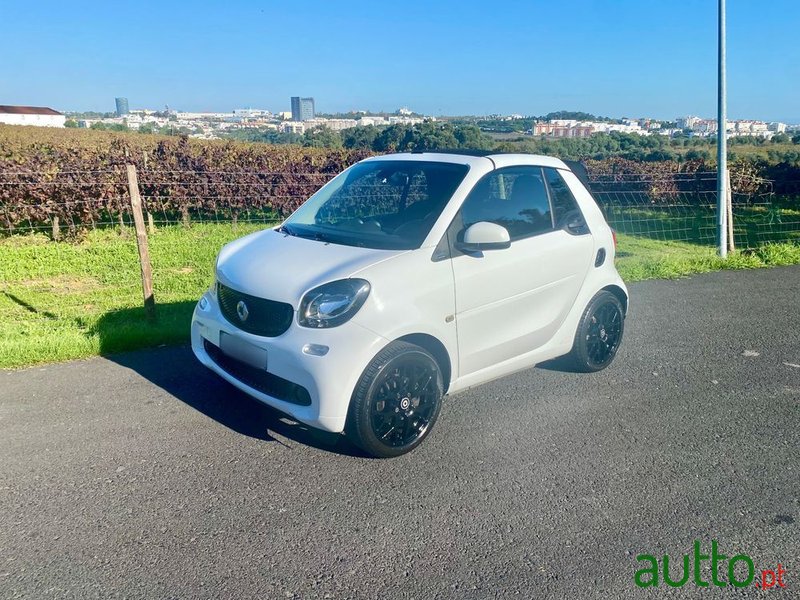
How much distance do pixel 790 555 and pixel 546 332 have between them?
2.09 meters

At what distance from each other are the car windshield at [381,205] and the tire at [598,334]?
1593 mm

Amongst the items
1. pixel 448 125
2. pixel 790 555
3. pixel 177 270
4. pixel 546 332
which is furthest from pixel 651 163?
pixel 790 555

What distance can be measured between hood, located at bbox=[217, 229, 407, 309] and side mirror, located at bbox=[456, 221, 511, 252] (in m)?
0.42

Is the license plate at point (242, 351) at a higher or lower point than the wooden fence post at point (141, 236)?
lower

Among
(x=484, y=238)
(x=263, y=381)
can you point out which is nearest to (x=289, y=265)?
(x=263, y=381)

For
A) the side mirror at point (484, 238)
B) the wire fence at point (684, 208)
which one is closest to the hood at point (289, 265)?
the side mirror at point (484, 238)

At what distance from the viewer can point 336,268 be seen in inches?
149

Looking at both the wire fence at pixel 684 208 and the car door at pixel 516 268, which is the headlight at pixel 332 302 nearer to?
the car door at pixel 516 268

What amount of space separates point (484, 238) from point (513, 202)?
2.58 feet

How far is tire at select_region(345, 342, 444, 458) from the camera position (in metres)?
3.62

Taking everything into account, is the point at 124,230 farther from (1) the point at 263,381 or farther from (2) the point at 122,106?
(2) the point at 122,106

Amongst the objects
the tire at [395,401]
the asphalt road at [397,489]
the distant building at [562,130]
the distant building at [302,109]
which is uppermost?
the distant building at [302,109]

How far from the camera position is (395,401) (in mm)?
3768

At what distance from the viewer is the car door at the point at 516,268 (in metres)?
4.11
